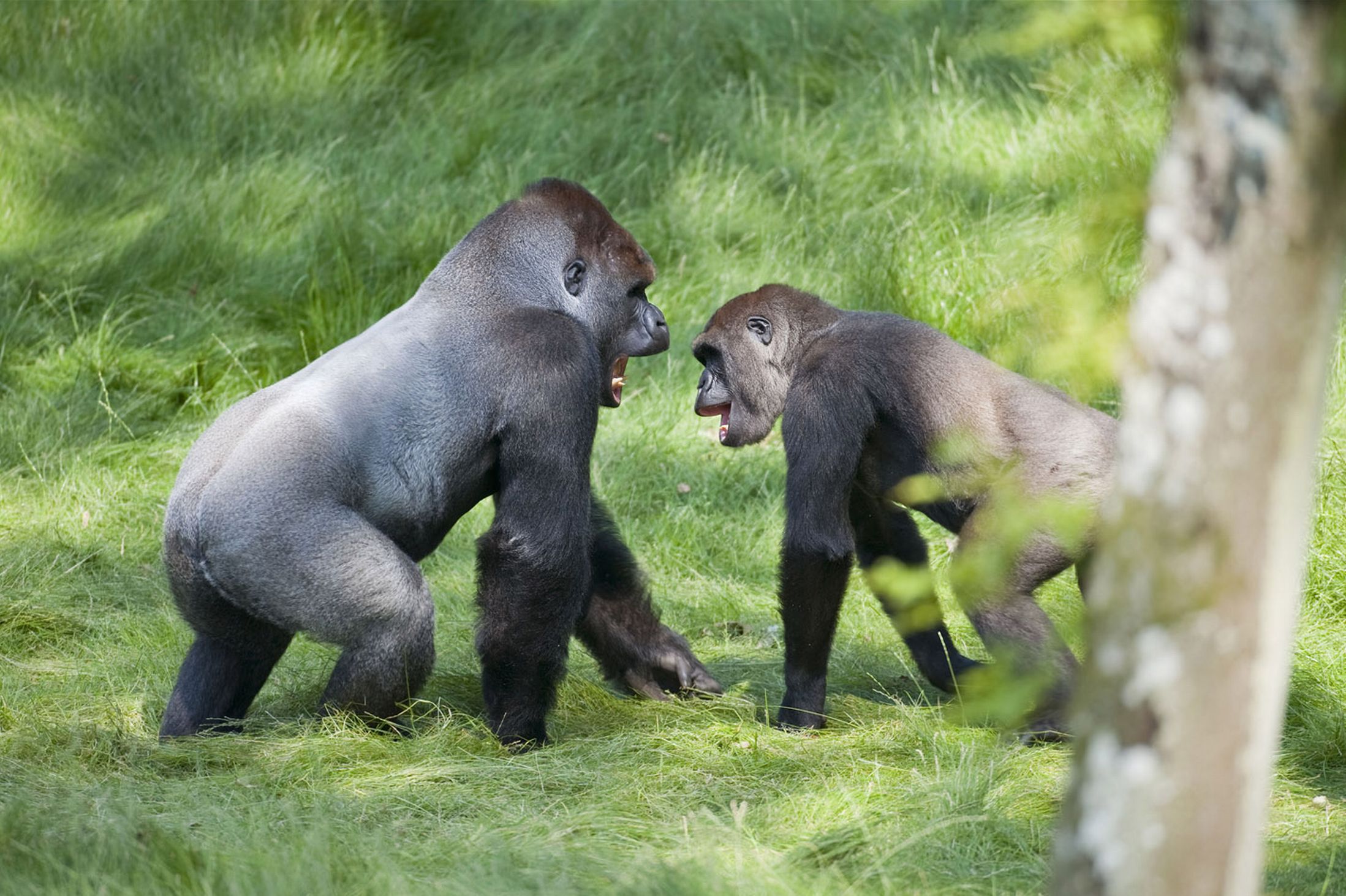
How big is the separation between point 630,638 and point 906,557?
0.87 metres

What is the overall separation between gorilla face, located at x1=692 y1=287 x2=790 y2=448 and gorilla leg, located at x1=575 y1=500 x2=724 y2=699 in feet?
1.71

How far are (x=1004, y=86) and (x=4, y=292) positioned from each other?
5305 mm

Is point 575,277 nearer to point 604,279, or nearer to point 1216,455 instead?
point 604,279

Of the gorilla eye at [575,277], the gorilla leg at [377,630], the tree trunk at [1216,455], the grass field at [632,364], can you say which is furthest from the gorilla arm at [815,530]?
the tree trunk at [1216,455]

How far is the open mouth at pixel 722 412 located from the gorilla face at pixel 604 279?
289 millimetres

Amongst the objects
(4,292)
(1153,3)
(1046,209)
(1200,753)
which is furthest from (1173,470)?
(4,292)

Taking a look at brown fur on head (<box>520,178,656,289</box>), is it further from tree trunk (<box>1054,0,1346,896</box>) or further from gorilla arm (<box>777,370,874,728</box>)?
tree trunk (<box>1054,0,1346,896</box>)

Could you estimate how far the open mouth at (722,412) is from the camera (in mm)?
4398

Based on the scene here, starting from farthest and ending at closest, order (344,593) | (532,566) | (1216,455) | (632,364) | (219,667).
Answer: (632,364) → (219,667) → (532,566) → (344,593) → (1216,455)

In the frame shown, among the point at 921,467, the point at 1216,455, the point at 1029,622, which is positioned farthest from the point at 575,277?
the point at 1216,455

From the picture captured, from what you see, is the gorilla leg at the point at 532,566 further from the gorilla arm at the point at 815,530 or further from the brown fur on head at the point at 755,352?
the brown fur on head at the point at 755,352

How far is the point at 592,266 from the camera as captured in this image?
4121mm

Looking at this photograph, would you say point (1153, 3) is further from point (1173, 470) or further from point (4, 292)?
point (4, 292)

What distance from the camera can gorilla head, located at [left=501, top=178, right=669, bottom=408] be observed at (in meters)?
4.04
